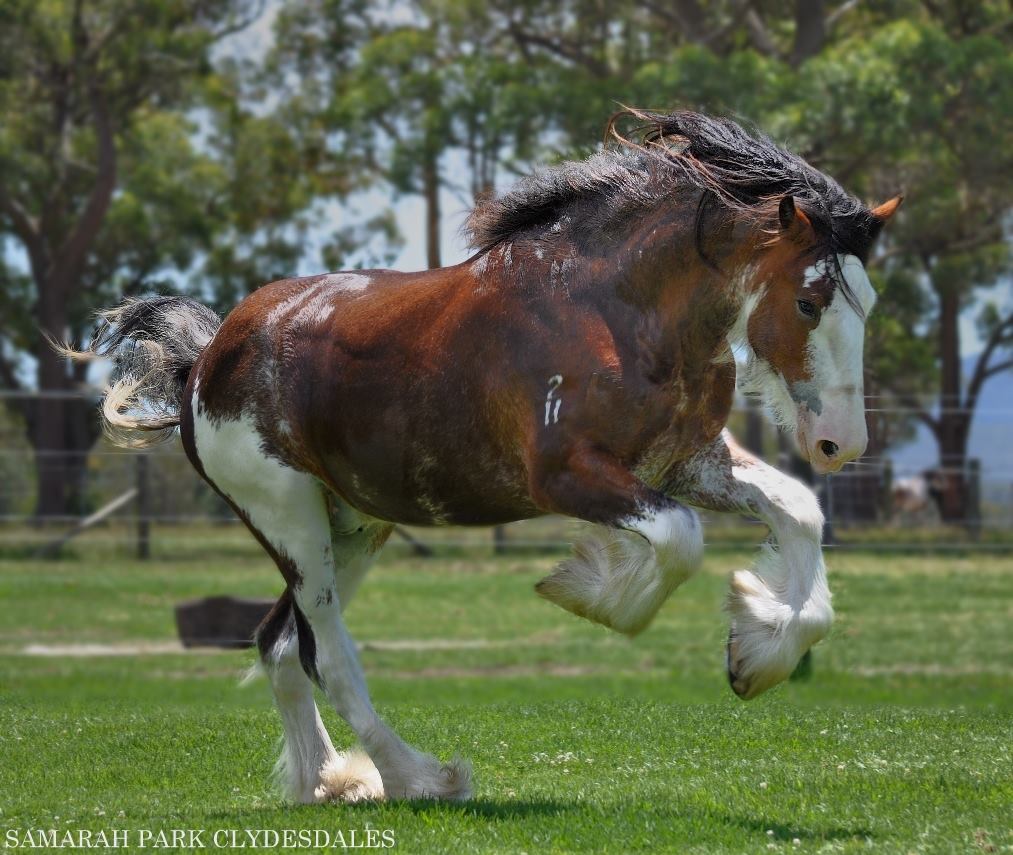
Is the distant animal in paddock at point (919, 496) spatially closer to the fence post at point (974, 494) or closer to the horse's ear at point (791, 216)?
the fence post at point (974, 494)

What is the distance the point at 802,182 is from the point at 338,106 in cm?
2791

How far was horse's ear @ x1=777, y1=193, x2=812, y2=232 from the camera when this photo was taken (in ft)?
18.0

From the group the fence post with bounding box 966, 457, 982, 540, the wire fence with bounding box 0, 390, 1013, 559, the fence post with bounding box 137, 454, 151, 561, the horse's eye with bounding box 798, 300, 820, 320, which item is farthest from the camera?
the fence post with bounding box 966, 457, 982, 540

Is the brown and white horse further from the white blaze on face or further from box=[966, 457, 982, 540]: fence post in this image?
box=[966, 457, 982, 540]: fence post

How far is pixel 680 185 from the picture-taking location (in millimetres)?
5973

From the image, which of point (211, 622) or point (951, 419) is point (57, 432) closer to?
point (211, 622)

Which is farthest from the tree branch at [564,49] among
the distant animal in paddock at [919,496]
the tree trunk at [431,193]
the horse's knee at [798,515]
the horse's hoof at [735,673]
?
the horse's hoof at [735,673]

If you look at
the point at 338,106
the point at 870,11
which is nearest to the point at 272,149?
the point at 338,106

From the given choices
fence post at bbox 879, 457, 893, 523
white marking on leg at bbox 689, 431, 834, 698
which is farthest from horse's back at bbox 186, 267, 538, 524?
fence post at bbox 879, 457, 893, 523

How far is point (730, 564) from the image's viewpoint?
24375 millimetres

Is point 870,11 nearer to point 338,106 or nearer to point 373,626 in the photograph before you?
point 338,106

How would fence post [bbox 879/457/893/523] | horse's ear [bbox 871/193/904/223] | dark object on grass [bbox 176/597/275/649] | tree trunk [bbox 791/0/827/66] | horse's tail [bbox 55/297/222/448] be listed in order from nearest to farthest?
horse's ear [bbox 871/193/904/223], horse's tail [bbox 55/297/222/448], dark object on grass [bbox 176/597/275/649], fence post [bbox 879/457/893/523], tree trunk [bbox 791/0/827/66]

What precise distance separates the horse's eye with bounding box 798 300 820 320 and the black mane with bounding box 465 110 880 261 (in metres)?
0.21

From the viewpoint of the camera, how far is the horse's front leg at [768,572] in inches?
205
